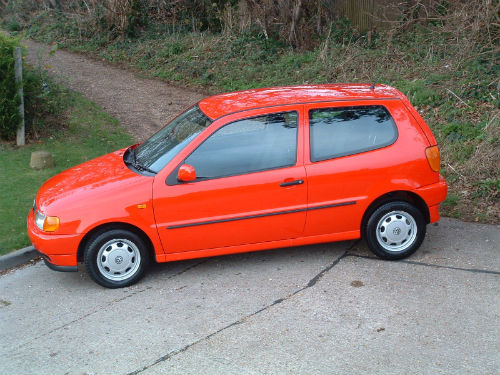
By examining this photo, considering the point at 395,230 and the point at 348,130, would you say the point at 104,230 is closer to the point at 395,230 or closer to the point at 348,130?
the point at 348,130

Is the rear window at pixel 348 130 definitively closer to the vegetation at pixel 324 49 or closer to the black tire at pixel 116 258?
the black tire at pixel 116 258

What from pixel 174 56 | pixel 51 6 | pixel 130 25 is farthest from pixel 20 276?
pixel 51 6

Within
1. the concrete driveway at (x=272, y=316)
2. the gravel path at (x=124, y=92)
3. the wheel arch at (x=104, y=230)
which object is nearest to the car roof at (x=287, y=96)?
the wheel arch at (x=104, y=230)

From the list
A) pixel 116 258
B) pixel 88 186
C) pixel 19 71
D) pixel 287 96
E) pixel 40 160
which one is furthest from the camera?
pixel 19 71

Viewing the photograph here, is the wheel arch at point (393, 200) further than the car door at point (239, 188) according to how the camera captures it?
Yes

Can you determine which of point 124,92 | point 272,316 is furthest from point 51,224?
point 124,92

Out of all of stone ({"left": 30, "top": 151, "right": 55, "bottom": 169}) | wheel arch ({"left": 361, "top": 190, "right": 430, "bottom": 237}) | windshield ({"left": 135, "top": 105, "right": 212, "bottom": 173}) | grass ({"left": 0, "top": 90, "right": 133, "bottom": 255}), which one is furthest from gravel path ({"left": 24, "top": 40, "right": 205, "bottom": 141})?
wheel arch ({"left": 361, "top": 190, "right": 430, "bottom": 237})

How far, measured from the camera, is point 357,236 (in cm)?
634

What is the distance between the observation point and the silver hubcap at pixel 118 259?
19.2 ft

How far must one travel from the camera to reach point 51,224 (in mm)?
5770

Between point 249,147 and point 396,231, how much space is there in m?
1.77

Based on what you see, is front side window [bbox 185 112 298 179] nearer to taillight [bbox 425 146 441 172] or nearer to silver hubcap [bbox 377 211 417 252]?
silver hubcap [bbox 377 211 417 252]

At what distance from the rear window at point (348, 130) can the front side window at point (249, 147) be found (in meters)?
0.23

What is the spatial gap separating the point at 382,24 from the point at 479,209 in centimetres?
881
